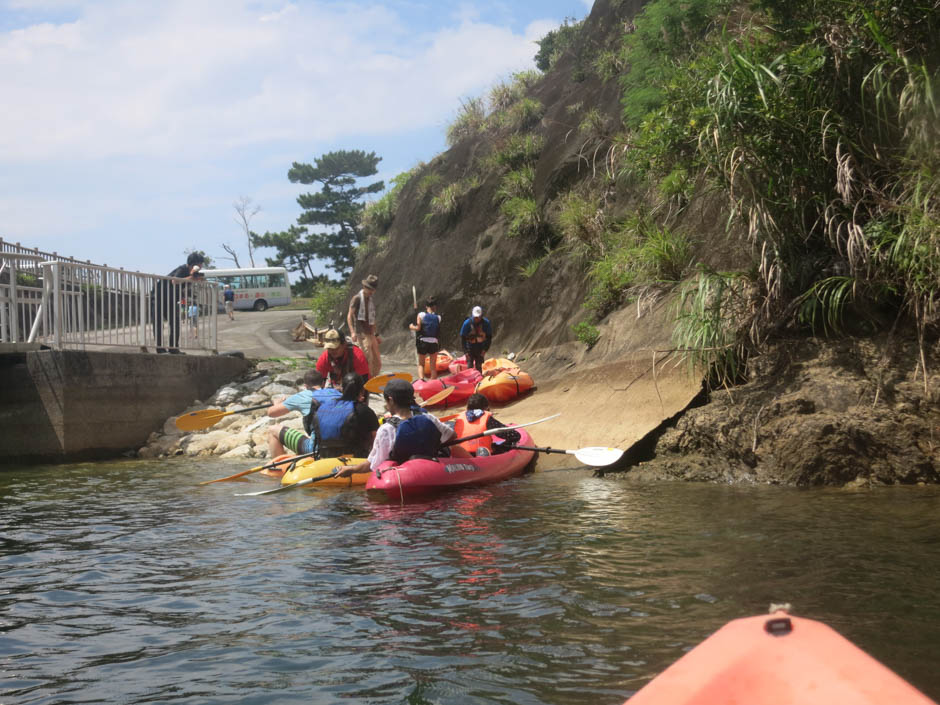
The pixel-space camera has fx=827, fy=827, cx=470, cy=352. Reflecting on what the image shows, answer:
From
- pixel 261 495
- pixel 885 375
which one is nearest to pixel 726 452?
pixel 885 375

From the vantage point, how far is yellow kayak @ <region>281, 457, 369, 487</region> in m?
8.18

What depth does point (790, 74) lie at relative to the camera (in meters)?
7.99

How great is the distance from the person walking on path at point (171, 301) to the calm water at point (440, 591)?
18.8 feet

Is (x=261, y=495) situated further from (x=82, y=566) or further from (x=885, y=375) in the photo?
(x=885, y=375)

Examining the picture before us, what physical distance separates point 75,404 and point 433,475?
19.8 feet

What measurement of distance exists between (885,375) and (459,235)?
49.5ft

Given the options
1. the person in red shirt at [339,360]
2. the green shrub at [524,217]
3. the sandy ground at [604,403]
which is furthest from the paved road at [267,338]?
the person in red shirt at [339,360]

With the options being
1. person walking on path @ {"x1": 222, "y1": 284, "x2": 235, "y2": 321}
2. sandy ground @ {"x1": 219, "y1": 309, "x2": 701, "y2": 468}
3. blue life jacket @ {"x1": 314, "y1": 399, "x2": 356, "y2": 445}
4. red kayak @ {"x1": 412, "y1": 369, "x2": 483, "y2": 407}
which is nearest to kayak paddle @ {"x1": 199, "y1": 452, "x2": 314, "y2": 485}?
blue life jacket @ {"x1": 314, "y1": 399, "x2": 356, "y2": 445}

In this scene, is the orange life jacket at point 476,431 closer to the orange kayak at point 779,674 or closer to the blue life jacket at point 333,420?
the blue life jacket at point 333,420

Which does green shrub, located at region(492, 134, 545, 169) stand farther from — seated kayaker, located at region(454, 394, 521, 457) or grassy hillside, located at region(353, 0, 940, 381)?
seated kayaker, located at region(454, 394, 521, 457)

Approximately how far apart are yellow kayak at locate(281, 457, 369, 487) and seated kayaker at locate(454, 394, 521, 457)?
1.32 metres

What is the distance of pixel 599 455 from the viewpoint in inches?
329

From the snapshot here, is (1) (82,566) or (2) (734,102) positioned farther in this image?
(2) (734,102)

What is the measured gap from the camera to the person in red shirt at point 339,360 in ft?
32.4
